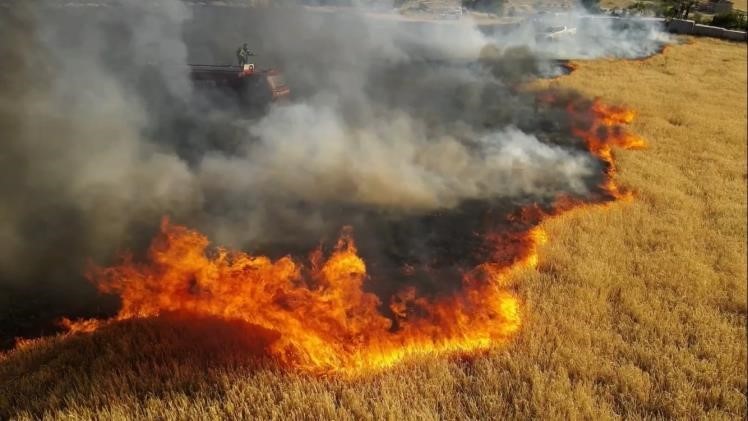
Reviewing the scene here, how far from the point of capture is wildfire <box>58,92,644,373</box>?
5.27m

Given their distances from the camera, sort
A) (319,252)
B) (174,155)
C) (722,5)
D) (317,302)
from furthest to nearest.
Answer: (722,5) → (174,155) → (319,252) → (317,302)

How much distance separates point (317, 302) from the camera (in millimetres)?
5844

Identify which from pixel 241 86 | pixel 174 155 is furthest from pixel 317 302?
pixel 241 86

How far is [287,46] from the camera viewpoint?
811 inches

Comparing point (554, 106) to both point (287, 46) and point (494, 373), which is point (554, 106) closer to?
point (287, 46)

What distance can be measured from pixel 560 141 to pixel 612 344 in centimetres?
894

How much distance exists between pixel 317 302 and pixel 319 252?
140cm

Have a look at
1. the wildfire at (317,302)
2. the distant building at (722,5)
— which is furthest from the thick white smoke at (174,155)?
the distant building at (722,5)

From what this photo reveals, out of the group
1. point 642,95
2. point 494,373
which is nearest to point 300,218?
point 494,373

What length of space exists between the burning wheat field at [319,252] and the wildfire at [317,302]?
0.03m

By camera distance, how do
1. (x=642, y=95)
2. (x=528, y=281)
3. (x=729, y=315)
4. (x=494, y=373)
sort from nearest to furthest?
(x=494, y=373) < (x=729, y=315) < (x=528, y=281) < (x=642, y=95)

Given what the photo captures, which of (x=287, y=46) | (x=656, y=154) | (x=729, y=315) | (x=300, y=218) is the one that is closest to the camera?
(x=729, y=315)

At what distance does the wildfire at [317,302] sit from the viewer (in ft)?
17.3

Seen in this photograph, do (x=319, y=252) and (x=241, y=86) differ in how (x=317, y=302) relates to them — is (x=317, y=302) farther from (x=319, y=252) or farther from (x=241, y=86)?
(x=241, y=86)
